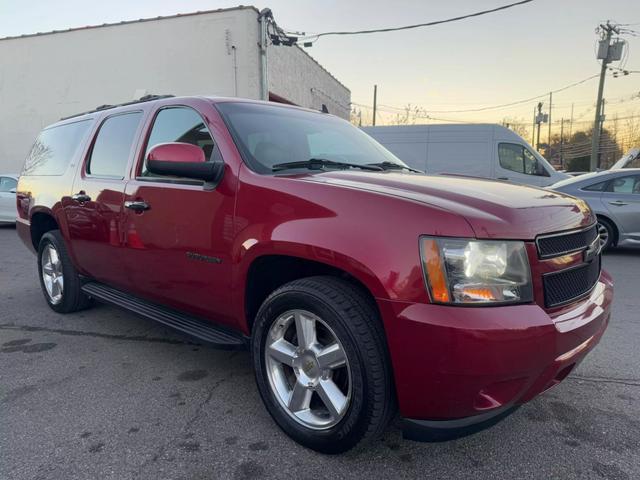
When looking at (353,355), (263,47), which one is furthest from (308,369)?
(263,47)

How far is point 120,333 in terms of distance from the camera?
13.6ft

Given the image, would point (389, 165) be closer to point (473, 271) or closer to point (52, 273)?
point (473, 271)

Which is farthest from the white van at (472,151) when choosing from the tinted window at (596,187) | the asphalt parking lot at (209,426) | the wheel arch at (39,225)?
the wheel arch at (39,225)

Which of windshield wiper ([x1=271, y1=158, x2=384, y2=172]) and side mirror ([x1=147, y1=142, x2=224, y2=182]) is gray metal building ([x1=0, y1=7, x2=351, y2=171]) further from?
side mirror ([x1=147, y1=142, x2=224, y2=182])

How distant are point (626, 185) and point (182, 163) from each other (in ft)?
26.5

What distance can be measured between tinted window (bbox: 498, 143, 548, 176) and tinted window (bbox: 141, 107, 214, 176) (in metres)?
10.6

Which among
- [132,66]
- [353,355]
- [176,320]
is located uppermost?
[132,66]

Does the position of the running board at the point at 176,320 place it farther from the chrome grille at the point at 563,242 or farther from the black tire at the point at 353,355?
the chrome grille at the point at 563,242

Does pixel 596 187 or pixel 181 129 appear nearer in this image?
pixel 181 129

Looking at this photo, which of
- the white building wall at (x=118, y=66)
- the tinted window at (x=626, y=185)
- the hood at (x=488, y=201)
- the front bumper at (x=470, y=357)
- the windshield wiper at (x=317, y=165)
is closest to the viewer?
the front bumper at (x=470, y=357)

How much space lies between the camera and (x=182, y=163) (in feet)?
8.64

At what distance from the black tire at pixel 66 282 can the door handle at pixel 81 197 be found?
2.11ft

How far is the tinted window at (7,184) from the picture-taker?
12.1 meters

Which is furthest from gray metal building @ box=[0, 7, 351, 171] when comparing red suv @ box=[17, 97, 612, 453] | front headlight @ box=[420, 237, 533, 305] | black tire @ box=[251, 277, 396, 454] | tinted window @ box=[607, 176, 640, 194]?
front headlight @ box=[420, 237, 533, 305]
